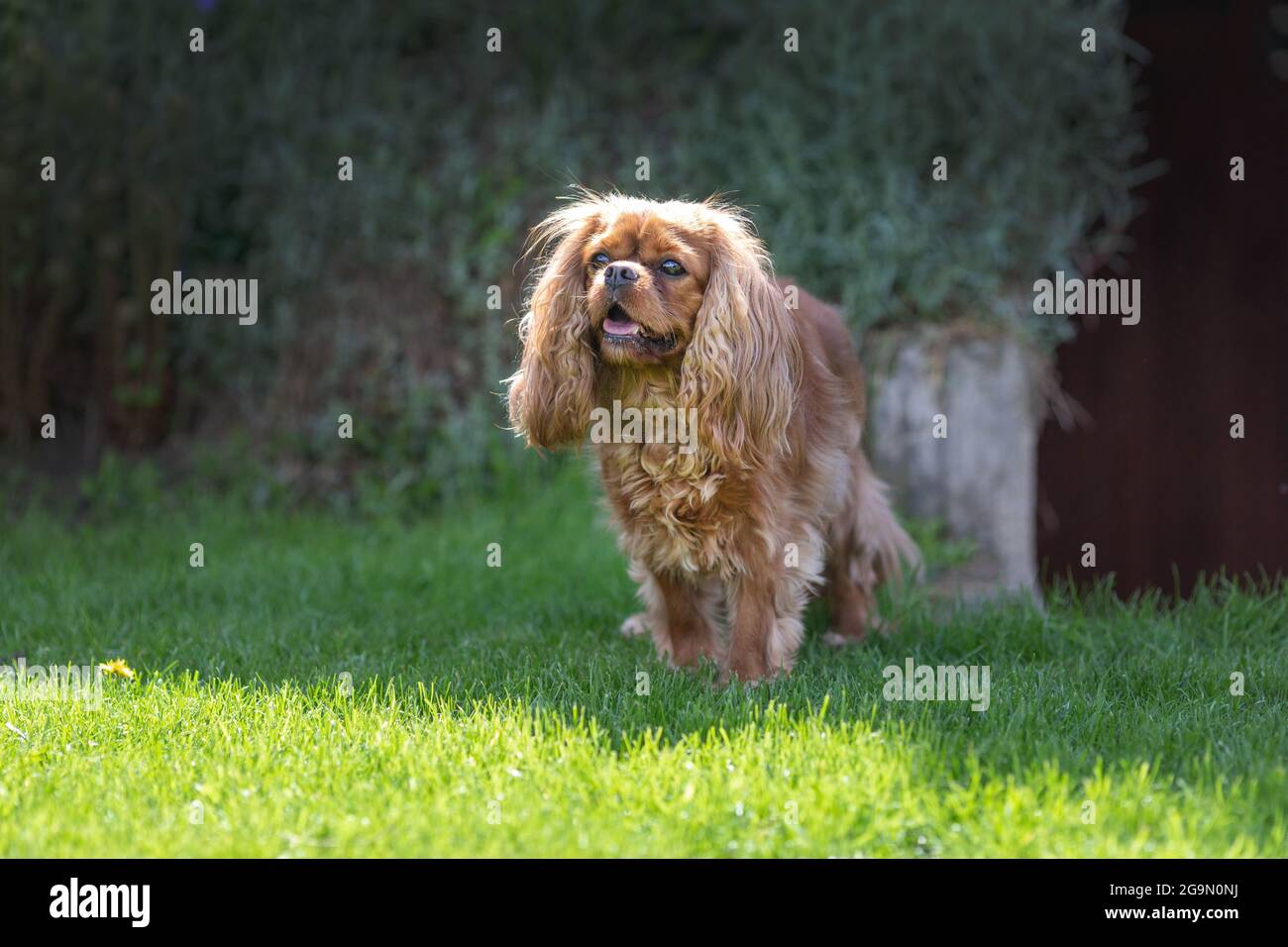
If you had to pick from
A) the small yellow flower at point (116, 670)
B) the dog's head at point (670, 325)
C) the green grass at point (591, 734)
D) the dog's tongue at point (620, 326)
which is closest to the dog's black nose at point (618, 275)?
the dog's head at point (670, 325)

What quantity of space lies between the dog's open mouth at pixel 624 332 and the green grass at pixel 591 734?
1.00 metres

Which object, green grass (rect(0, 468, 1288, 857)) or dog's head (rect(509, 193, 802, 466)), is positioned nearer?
green grass (rect(0, 468, 1288, 857))

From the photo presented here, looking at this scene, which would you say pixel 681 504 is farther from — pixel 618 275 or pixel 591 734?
pixel 591 734

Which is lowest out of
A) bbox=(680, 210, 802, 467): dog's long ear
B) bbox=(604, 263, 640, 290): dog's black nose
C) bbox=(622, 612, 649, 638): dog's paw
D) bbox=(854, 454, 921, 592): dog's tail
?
bbox=(622, 612, 649, 638): dog's paw

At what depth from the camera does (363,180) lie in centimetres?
727

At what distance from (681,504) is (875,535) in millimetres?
1149

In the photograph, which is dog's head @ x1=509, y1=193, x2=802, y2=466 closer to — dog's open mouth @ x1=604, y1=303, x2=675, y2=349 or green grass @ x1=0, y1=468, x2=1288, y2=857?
dog's open mouth @ x1=604, y1=303, x2=675, y2=349

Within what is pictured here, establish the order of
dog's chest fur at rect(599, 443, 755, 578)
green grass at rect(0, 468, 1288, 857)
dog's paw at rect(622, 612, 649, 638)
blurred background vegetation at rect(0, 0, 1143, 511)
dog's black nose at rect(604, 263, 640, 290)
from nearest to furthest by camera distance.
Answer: green grass at rect(0, 468, 1288, 857) < dog's black nose at rect(604, 263, 640, 290) < dog's chest fur at rect(599, 443, 755, 578) < dog's paw at rect(622, 612, 649, 638) < blurred background vegetation at rect(0, 0, 1143, 511)

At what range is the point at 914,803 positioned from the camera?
9.05ft

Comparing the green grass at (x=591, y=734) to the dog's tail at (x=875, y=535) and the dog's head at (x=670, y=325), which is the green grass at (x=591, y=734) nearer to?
the dog's tail at (x=875, y=535)

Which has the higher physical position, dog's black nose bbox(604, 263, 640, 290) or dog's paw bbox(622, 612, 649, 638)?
dog's black nose bbox(604, 263, 640, 290)

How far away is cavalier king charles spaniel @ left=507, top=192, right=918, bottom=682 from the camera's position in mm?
3822

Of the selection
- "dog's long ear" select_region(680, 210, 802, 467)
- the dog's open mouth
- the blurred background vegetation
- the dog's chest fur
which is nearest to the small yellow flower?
the dog's chest fur

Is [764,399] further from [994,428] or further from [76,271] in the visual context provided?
[76,271]
